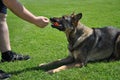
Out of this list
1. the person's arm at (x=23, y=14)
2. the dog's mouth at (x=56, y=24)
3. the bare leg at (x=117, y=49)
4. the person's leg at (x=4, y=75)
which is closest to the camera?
the person's arm at (x=23, y=14)

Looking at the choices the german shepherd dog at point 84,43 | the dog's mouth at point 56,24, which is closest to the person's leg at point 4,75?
the german shepherd dog at point 84,43

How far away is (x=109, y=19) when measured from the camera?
13117 mm

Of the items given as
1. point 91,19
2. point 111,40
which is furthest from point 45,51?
point 91,19

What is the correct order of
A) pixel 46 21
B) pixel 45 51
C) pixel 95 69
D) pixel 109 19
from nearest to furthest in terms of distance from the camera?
pixel 46 21
pixel 95 69
pixel 45 51
pixel 109 19

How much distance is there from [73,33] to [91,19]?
6.24 m

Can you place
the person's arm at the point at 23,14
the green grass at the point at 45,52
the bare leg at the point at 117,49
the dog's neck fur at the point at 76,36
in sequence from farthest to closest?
the bare leg at the point at 117,49 < the dog's neck fur at the point at 76,36 < the green grass at the point at 45,52 < the person's arm at the point at 23,14

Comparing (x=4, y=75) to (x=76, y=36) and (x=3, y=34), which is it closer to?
(x=3, y=34)

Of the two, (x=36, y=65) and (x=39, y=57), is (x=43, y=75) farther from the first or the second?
(x=39, y=57)

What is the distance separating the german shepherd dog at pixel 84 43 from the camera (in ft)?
23.2

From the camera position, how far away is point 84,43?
718 cm

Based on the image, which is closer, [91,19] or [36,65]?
[36,65]

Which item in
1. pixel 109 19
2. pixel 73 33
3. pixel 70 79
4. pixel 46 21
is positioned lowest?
pixel 109 19

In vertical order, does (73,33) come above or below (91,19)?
above

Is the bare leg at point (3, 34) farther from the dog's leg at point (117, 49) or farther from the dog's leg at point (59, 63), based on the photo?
the dog's leg at point (117, 49)
